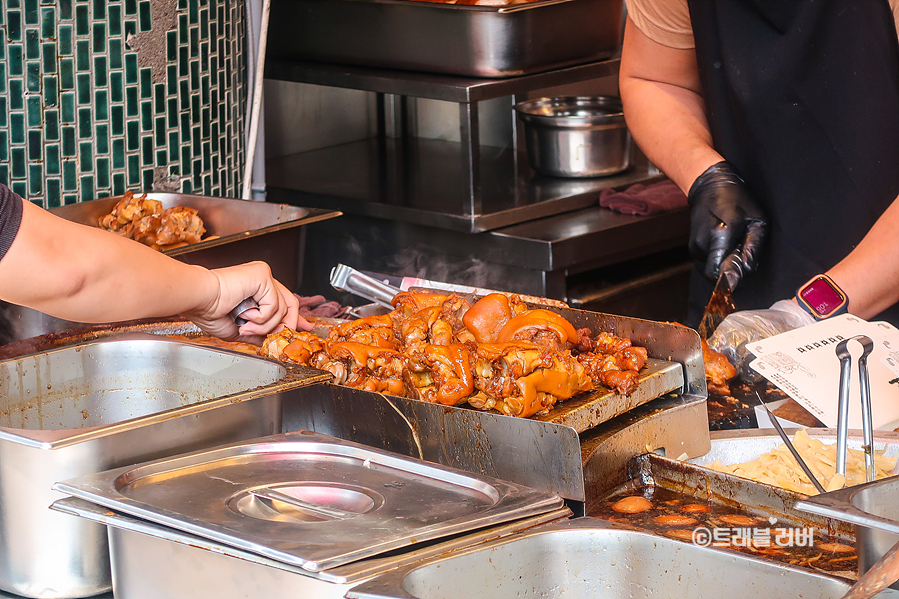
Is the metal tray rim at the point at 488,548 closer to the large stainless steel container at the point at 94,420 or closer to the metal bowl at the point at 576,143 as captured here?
the large stainless steel container at the point at 94,420

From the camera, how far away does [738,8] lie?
2303 mm

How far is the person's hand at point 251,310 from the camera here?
1501 millimetres

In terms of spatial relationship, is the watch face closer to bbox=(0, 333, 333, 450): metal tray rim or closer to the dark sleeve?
bbox=(0, 333, 333, 450): metal tray rim

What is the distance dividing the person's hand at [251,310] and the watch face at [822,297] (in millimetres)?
1015

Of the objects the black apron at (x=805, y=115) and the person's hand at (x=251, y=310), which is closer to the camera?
the person's hand at (x=251, y=310)

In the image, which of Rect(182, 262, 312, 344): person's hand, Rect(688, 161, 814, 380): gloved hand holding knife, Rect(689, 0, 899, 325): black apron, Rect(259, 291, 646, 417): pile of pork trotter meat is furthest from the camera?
Rect(689, 0, 899, 325): black apron

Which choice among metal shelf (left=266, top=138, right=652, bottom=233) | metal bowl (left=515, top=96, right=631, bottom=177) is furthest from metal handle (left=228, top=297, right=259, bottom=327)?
metal bowl (left=515, top=96, right=631, bottom=177)

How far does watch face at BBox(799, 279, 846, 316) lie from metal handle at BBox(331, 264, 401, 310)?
0.82 meters

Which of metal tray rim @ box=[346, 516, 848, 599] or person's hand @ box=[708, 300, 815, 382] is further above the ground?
metal tray rim @ box=[346, 516, 848, 599]

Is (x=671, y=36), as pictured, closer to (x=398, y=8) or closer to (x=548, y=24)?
(x=548, y=24)

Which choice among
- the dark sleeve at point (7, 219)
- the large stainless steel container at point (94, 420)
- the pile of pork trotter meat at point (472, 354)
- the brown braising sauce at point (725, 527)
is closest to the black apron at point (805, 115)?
the pile of pork trotter meat at point (472, 354)

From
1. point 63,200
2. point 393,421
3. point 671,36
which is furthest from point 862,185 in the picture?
point 63,200

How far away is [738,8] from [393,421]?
1.50 meters

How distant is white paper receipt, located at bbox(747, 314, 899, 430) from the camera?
1579mm
